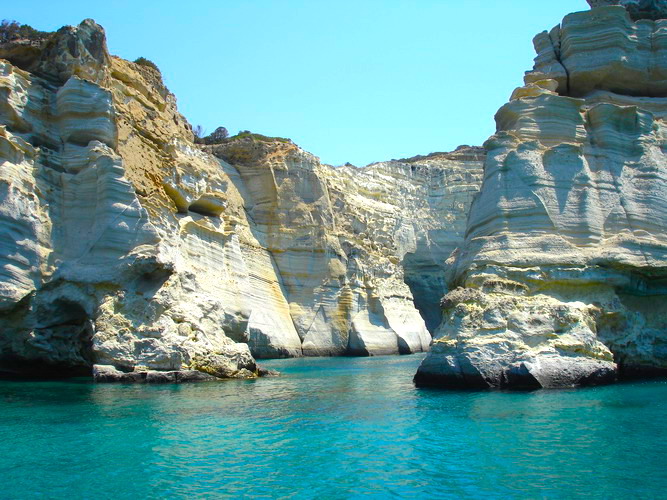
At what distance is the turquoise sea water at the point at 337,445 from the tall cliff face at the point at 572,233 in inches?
54.6

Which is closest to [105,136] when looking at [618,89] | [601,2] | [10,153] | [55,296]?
[10,153]

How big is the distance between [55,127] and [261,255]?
21168 millimetres

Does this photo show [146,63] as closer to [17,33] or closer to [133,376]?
[17,33]

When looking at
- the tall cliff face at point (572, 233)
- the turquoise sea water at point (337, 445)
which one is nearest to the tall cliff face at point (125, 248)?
the turquoise sea water at point (337, 445)

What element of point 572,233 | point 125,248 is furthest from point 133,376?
point 572,233

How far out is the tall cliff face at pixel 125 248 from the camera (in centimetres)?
2331

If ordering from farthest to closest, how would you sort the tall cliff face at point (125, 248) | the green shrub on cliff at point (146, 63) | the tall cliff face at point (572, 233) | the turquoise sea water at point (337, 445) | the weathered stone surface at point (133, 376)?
the green shrub on cliff at point (146, 63), the tall cliff face at point (125, 248), the weathered stone surface at point (133, 376), the tall cliff face at point (572, 233), the turquoise sea water at point (337, 445)

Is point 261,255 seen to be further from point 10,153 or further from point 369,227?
point 10,153

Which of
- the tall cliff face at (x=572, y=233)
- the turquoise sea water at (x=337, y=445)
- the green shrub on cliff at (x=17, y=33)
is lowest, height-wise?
the turquoise sea water at (x=337, y=445)

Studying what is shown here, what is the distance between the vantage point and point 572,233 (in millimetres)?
21594

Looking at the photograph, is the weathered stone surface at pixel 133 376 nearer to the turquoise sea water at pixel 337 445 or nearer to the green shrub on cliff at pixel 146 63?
the turquoise sea water at pixel 337 445

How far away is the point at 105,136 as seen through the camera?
88.3ft

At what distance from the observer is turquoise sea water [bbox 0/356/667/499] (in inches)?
370

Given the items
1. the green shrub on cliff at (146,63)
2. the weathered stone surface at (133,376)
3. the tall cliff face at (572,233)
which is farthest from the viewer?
the green shrub on cliff at (146,63)
